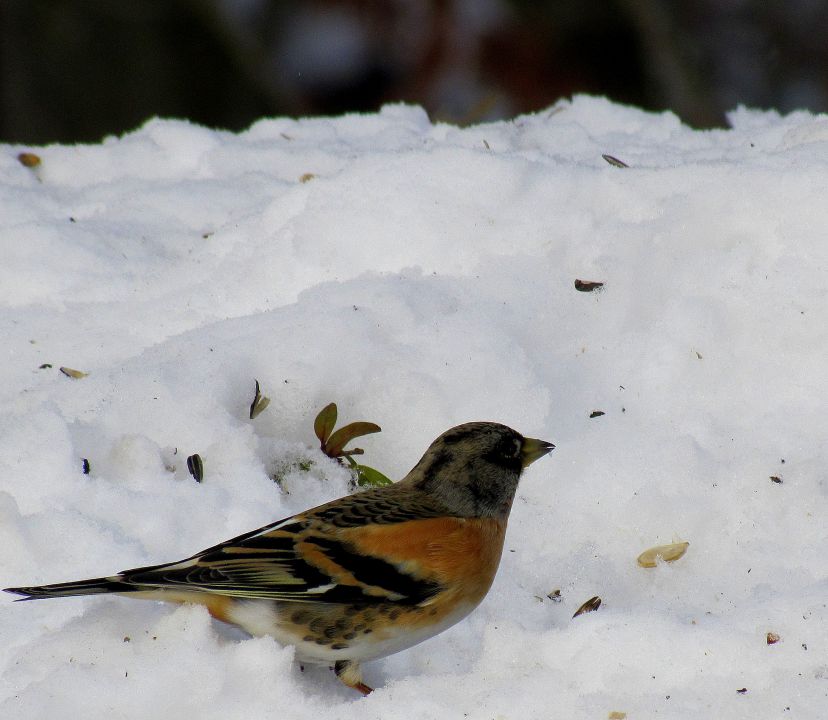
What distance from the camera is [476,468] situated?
321cm

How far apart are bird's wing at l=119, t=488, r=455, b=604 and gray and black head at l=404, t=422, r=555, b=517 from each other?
232 millimetres

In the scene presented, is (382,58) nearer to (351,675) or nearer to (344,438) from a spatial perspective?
(344,438)

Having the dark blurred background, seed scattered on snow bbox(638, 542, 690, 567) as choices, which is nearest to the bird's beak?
seed scattered on snow bbox(638, 542, 690, 567)

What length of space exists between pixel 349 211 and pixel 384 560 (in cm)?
197

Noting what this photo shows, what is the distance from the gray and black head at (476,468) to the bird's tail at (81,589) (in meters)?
0.87

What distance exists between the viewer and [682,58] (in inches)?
348

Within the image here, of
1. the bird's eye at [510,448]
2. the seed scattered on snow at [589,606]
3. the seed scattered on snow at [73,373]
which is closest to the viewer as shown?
the seed scattered on snow at [589,606]

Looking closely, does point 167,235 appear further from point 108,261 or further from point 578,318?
point 578,318

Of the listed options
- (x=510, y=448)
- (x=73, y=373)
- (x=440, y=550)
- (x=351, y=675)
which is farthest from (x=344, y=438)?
(x=73, y=373)

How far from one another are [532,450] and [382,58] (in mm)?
6932

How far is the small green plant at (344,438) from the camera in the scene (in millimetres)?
3562

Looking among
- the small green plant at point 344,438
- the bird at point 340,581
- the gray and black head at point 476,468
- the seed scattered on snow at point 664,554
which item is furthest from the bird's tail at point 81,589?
the seed scattered on snow at point 664,554

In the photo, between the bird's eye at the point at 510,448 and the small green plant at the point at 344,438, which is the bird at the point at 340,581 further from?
the small green plant at the point at 344,438

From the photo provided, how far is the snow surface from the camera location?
9.05 ft
